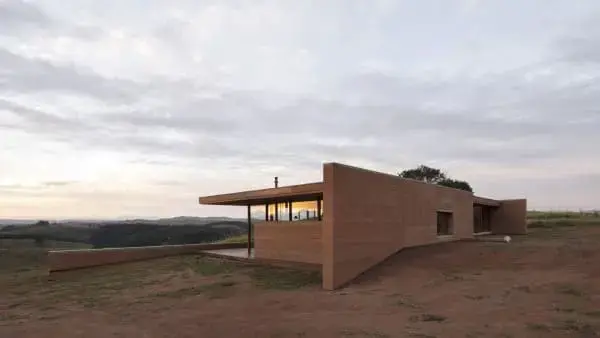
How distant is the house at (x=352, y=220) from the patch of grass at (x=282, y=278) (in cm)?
74

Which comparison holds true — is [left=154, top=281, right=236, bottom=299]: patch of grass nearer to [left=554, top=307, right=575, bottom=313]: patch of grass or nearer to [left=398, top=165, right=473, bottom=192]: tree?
[left=554, top=307, right=575, bottom=313]: patch of grass

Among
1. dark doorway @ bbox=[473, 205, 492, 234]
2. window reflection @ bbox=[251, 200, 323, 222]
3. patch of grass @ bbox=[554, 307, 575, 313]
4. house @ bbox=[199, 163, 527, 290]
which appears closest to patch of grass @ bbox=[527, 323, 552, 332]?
patch of grass @ bbox=[554, 307, 575, 313]

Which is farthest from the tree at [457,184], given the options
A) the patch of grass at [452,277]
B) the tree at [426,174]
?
the patch of grass at [452,277]

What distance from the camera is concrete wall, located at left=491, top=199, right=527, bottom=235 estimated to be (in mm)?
27625

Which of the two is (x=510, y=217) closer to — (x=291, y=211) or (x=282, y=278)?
(x=291, y=211)

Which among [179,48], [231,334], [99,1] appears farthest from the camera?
[179,48]

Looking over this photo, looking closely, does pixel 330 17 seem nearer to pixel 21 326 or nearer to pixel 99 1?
pixel 99 1

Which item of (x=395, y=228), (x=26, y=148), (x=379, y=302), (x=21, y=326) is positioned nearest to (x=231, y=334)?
(x=379, y=302)

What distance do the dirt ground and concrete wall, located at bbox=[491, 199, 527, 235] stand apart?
11.8 m

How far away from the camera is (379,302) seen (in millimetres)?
10156

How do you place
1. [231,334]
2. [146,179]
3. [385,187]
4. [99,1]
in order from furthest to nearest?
[146,179], [385,187], [99,1], [231,334]

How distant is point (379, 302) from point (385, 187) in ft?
15.8

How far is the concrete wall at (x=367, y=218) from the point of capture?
12.1 metres

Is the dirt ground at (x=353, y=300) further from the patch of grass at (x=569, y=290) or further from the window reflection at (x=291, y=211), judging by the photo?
the window reflection at (x=291, y=211)
